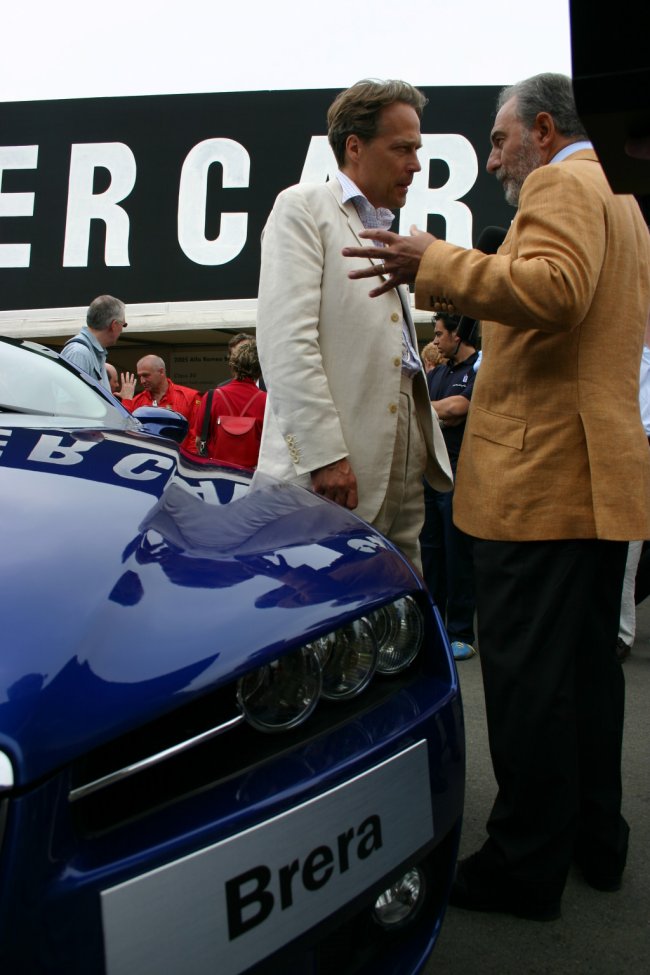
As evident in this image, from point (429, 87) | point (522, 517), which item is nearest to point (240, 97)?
point (429, 87)

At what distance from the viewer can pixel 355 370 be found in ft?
7.61

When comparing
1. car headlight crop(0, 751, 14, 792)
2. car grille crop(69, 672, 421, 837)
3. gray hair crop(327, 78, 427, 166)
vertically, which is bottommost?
car grille crop(69, 672, 421, 837)

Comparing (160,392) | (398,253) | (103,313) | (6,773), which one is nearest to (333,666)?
(6,773)

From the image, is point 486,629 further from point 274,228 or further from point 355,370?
point 274,228

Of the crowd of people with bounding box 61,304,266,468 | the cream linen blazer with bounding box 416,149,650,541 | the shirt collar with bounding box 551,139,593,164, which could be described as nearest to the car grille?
the cream linen blazer with bounding box 416,149,650,541

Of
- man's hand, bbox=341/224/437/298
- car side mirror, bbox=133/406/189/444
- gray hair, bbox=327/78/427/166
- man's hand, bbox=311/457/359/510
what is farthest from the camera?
car side mirror, bbox=133/406/189/444

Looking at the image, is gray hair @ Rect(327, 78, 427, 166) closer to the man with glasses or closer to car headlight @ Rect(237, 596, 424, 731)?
car headlight @ Rect(237, 596, 424, 731)

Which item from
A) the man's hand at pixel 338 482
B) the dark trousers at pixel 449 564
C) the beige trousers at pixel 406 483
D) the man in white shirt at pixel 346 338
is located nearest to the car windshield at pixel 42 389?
the man in white shirt at pixel 346 338

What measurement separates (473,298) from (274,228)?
2.40 feet

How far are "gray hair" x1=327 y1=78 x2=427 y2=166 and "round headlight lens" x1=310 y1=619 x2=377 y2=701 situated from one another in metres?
1.55

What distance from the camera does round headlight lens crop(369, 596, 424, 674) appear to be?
1.45m

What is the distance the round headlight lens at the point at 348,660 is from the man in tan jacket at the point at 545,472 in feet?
2.14

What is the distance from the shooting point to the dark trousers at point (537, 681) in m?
1.91

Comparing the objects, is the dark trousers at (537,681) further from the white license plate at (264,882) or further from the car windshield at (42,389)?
the car windshield at (42,389)
